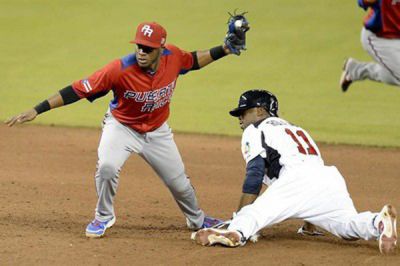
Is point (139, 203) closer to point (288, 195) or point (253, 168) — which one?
point (253, 168)

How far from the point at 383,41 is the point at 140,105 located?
2.27 meters

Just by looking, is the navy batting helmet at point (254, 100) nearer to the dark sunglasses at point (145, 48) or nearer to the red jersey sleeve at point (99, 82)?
the dark sunglasses at point (145, 48)

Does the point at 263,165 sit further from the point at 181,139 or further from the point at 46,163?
the point at 181,139

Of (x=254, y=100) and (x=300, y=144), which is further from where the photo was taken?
(x=254, y=100)

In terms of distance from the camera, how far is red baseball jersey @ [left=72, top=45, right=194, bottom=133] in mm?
7859

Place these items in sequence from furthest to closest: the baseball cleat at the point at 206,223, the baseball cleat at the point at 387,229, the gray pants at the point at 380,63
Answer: the baseball cleat at the point at 206,223, the gray pants at the point at 380,63, the baseball cleat at the point at 387,229

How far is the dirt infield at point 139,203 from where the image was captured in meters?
7.22

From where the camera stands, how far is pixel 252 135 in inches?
304

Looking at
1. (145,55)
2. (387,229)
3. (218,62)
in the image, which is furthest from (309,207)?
(218,62)

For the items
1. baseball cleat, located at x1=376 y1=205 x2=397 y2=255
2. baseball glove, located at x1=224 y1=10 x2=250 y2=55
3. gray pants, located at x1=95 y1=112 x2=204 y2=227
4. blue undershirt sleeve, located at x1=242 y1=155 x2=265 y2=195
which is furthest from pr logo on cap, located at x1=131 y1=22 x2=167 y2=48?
baseball cleat, located at x1=376 y1=205 x2=397 y2=255

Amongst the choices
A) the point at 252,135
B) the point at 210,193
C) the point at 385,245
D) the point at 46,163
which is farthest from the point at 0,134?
the point at 385,245

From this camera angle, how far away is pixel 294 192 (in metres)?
7.53

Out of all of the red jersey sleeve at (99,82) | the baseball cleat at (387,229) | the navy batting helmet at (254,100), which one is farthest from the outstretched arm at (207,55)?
the baseball cleat at (387,229)

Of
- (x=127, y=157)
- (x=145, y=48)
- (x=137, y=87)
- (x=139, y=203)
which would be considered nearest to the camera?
(x=145, y=48)
